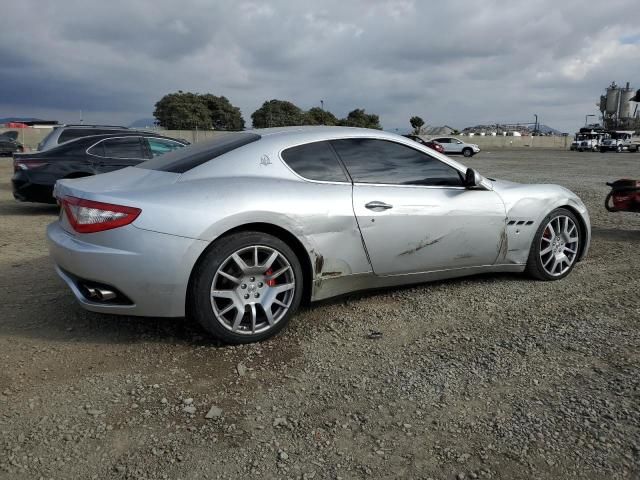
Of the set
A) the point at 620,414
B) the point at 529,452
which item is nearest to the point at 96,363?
the point at 529,452

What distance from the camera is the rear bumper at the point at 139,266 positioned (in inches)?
119

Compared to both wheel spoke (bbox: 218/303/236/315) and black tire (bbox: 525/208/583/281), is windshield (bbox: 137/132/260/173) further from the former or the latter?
black tire (bbox: 525/208/583/281)

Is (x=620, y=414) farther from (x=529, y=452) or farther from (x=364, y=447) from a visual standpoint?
(x=364, y=447)

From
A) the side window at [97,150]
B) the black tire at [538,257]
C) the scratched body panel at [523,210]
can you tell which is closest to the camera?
the scratched body panel at [523,210]

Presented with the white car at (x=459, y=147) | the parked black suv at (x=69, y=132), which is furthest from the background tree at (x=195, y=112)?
the parked black suv at (x=69, y=132)

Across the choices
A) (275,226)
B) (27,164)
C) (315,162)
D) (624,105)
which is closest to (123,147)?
(27,164)

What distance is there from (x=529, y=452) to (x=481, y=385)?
58 centimetres

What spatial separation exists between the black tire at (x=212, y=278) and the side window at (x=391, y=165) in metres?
0.88

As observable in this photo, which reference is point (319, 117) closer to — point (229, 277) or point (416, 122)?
point (416, 122)

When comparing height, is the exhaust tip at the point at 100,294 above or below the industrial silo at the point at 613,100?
below

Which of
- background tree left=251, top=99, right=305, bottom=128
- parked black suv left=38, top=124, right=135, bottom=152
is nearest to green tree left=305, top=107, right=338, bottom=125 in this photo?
background tree left=251, top=99, right=305, bottom=128

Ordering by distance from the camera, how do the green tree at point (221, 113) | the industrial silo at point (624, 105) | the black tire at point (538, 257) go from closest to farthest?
the black tire at point (538, 257) → the green tree at point (221, 113) → the industrial silo at point (624, 105)

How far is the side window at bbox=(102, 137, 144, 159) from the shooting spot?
8883 mm

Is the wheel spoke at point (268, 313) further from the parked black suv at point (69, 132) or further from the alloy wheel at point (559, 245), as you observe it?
the parked black suv at point (69, 132)
